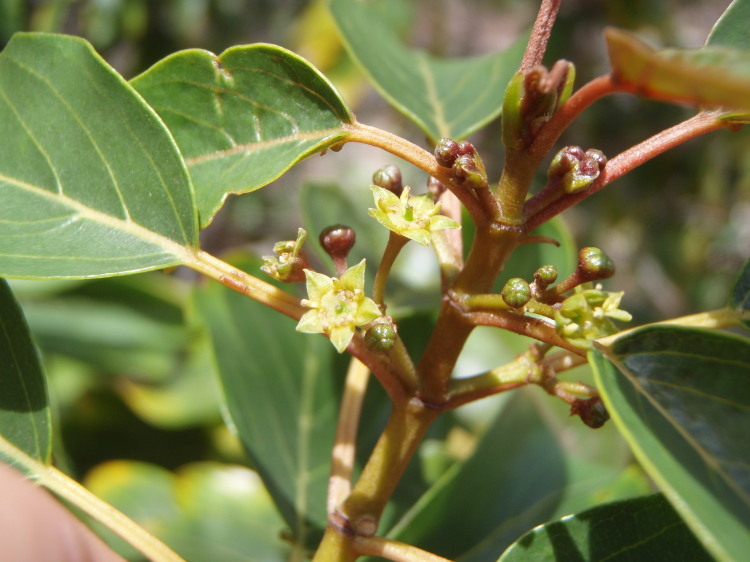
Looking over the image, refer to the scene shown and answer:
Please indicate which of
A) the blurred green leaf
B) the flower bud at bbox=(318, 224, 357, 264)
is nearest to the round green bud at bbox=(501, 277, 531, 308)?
the flower bud at bbox=(318, 224, 357, 264)

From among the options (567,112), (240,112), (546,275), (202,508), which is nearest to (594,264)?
(546,275)

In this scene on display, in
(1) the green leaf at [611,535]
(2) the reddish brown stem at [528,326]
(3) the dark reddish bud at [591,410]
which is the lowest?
(1) the green leaf at [611,535]

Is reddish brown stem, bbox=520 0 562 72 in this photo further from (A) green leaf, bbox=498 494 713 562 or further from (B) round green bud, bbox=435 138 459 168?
(A) green leaf, bbox=498 494 713 562

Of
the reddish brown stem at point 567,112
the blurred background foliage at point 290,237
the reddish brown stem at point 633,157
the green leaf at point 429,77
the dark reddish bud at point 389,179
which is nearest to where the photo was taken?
the reddish brown stem at point 567,112

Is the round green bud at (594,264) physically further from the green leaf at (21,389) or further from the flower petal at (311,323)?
the green leaf at (21,389)

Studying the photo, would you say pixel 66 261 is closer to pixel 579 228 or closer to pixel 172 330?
pixel 172 330

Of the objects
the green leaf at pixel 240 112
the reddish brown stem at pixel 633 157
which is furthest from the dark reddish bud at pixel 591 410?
the green leaf at pixel 240 112

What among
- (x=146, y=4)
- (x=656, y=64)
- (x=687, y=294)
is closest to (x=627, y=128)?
(x=687, y=294)
